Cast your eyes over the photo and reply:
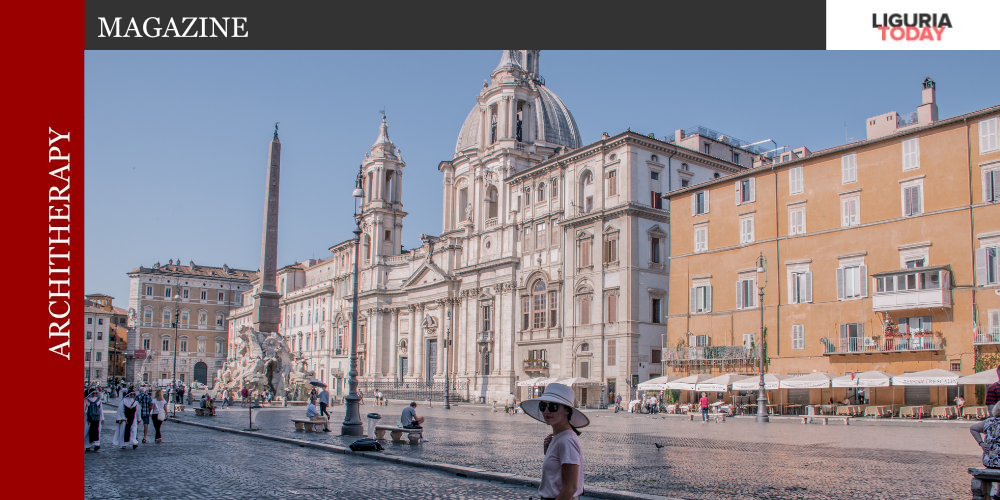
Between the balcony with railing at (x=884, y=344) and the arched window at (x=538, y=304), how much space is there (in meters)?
19.6

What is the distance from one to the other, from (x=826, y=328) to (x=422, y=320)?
37250 millimetres

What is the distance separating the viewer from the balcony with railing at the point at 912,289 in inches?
1266

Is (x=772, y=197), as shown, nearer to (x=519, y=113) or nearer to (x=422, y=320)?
(x=519, y=113)

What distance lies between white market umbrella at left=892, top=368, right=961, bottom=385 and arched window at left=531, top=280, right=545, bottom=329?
23.7 meters

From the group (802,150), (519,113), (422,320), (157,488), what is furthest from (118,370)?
(157,488)

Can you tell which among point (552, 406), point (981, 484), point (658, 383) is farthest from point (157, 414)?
point (658, 383)

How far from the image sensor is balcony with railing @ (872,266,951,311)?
3216 cm

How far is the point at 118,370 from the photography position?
116 m

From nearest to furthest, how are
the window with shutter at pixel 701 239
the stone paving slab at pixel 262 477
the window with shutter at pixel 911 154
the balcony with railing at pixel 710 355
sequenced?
1. the stone paving slab at pixel 262 477
2. the window with shutter at pixel 911 154
3. the balcony with railing at pixel 710 355
4. the window with shutter at pixel 701 239

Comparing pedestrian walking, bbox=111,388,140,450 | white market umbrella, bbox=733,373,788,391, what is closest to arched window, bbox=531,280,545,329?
white market umbrella, bbox=733,373,788,391

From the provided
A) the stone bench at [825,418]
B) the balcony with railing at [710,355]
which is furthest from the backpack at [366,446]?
the balcony with railing at [710,355]

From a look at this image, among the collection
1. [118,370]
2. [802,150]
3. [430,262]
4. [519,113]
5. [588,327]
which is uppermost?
[519,113]

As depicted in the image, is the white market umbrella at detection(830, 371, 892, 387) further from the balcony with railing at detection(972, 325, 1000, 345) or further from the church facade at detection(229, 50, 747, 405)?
the church facade at detection(229, 50, 747, 405)

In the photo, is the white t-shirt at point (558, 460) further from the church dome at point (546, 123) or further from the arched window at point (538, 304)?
the church dome at point (546, 123)
